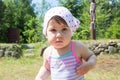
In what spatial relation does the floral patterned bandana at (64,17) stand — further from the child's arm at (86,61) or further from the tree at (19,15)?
the tree at (19,15)

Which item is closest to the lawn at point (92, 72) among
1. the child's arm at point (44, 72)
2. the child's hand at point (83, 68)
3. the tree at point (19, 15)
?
the child's arm at point (44, 72)

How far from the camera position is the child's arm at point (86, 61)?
2.22 metres

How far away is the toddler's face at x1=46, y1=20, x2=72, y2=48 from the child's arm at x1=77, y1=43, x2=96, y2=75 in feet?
0.45

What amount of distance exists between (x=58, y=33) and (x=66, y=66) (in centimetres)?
23

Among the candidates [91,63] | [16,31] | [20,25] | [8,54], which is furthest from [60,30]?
[20,25]

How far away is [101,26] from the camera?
20750mm

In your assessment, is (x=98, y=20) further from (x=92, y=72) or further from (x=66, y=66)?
(x=66, y=66)

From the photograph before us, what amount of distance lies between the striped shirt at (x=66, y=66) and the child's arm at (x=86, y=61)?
0.16 ft

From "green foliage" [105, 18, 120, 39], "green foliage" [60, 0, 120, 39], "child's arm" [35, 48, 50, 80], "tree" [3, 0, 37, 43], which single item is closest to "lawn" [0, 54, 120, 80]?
"child's arm" [35, 48, 50, 80]

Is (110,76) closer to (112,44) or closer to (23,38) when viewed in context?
(112,44)

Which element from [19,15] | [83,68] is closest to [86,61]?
[83,68]

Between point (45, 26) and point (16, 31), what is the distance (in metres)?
16.7

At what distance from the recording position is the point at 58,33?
7.31 feet

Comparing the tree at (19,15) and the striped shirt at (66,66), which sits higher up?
the tree at (19,15)
